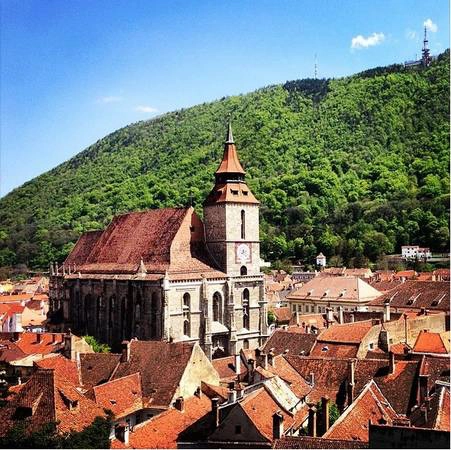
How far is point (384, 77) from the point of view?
557 feet

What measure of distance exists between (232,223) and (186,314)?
7.01 meters

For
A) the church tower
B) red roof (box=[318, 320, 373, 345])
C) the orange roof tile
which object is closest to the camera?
the orange roof tile

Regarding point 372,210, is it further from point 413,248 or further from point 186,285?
point 186,285

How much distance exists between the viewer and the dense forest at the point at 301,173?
120000 mm

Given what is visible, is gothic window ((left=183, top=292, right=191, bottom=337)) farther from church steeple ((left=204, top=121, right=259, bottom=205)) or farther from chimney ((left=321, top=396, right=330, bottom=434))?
chimney ((left=321, top=396, right=330, bottom=434))

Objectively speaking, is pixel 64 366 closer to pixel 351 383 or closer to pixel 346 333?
pixel 351 383

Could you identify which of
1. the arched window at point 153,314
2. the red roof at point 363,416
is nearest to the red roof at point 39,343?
the arched window at point 153,314

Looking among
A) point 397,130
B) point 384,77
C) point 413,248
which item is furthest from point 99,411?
point 384,77

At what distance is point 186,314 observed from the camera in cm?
4447

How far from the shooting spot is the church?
44.5 meters

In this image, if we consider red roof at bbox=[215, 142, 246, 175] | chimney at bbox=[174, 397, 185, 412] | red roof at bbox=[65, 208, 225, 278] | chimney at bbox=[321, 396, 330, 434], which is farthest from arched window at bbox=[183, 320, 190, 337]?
chimney at bbox=[321, 396, 330, 434]

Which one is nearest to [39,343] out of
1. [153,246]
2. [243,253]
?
[153,246]

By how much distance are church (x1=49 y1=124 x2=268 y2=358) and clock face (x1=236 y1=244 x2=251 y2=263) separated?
0.11 feet

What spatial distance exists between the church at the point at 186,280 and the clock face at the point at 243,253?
0.03 m
